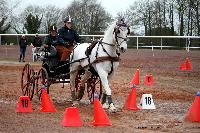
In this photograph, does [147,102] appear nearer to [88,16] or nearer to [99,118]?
[99,118]

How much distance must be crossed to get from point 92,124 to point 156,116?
77.7 inches

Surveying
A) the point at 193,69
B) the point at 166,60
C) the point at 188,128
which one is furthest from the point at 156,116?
the point at 166,60

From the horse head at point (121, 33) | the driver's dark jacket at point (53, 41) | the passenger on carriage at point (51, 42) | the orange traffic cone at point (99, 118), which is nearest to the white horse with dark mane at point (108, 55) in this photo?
the horse head at point (121, 33)

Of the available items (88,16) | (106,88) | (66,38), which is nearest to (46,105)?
(106,88)

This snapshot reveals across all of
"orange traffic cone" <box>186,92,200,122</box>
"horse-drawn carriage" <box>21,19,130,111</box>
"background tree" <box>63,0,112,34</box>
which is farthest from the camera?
"background tree" <box>63,0,112,34</box>

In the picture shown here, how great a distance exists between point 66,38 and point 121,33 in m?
2.42

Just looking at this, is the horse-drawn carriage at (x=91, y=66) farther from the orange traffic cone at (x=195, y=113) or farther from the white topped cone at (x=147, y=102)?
the orange traffic cone at (x=195, y=113)

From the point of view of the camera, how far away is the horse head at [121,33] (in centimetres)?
1148

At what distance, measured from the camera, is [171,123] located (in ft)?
33.5

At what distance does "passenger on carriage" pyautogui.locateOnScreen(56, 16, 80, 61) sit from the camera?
13461mm

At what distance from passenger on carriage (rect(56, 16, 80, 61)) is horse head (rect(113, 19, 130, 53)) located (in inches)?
82.2

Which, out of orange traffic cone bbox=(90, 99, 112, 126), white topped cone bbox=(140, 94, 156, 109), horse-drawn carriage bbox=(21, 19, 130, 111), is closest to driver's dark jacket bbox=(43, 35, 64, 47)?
horse-drawn carriage bbox=(21, 19, 130, 111)

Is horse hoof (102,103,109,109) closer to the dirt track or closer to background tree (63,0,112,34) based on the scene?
the dirt track

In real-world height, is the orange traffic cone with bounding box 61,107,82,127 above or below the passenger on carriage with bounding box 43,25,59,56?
below
